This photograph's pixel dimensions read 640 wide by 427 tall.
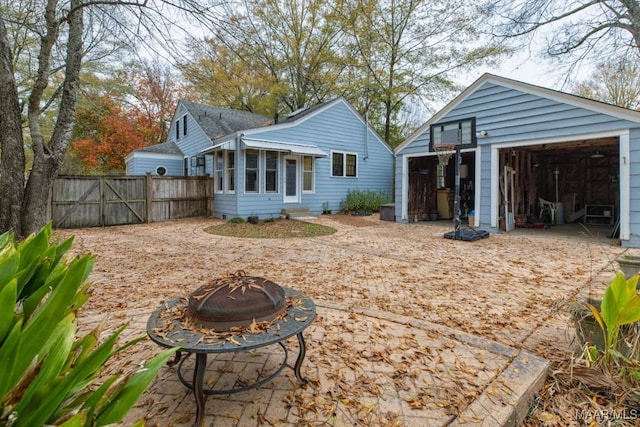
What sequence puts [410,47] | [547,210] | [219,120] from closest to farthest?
1. [547,210]
2. [219,120]
3. [410,47]

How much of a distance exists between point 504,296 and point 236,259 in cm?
448

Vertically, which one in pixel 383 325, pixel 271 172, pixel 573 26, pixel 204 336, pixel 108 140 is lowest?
pixel 383 325

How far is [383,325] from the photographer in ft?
10.7

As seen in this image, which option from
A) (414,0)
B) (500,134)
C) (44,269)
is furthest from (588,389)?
(414,0)

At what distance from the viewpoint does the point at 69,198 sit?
9.98m

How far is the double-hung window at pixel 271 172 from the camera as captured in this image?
481 inches

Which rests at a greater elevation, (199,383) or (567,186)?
(567,186)

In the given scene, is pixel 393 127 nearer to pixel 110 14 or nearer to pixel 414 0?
pixel 414 0

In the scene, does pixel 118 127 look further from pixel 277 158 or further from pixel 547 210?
pixel 547 210

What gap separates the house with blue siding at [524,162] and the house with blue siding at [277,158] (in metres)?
3.62

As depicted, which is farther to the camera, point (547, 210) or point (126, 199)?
point (547, 210)

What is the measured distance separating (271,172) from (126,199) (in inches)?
201

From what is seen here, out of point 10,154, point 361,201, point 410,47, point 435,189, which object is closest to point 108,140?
point 10,154

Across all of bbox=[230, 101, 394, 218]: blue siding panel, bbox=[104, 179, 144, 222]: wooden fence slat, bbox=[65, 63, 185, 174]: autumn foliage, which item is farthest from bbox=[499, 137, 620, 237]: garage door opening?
bbox=[65, 63, 185, 174]: autumn foliage
